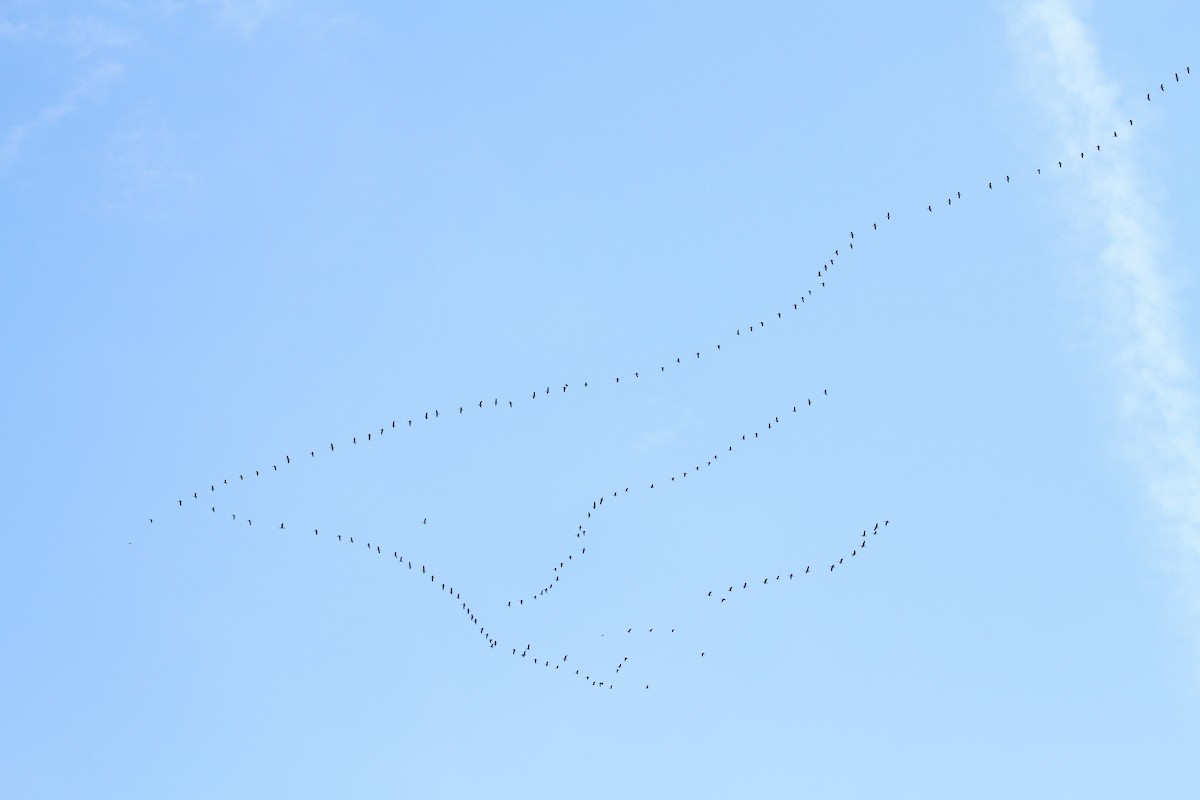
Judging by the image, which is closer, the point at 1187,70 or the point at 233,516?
the point at 1187,70

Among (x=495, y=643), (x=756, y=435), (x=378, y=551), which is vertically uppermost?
(x=756, y=435)

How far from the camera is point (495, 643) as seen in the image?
11106cm

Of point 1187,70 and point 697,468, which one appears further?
point 697,468

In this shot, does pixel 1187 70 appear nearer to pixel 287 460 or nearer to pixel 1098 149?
pixel 1098 149

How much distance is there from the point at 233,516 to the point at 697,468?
34869mm

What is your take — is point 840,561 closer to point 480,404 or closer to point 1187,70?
point 480,404

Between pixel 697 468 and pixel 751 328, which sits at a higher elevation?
pixel 751 328

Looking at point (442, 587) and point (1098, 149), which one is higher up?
point (1098, 149)

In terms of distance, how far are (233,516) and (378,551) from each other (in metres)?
12.4

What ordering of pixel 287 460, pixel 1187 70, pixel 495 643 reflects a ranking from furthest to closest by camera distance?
pixel 287 460 < pixel 495 643 < pixel 1187 70

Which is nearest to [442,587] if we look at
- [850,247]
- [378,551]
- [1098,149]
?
[378,551]

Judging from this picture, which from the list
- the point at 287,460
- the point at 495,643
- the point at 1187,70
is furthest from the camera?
the point at 287,460

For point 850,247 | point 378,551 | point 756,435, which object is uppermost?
point 850,247

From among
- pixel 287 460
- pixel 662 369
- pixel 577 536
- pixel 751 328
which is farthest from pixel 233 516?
pixel 751 328
